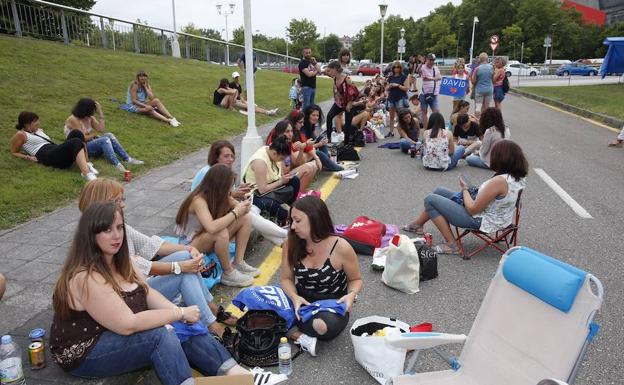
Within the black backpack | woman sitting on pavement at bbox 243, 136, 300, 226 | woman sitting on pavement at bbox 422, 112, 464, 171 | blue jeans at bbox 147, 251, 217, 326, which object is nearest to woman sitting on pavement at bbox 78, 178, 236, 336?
blue jeans at bbox 147, 251, 217, 326

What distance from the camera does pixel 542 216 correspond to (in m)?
6.31

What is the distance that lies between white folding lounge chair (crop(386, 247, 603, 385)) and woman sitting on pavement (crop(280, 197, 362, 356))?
2.81 feet

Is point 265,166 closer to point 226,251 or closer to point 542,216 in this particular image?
point 226,251

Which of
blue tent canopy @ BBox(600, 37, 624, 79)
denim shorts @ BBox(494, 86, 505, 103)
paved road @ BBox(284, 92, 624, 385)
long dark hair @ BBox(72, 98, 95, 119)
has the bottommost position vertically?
paved road @ BBox(284, 92, 624, 385)

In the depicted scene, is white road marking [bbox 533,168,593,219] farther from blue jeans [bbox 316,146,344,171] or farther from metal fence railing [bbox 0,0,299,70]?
metal fence railing [bbox 0,0,299,70]

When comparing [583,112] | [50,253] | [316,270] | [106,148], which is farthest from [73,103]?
[583,112]

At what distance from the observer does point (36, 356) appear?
2887mm

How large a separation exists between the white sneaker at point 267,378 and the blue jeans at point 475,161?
278 inches

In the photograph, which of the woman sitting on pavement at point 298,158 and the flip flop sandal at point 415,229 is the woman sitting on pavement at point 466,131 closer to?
the woman sitting on pavement at point 298,158

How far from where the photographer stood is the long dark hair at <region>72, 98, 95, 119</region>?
26.2 ft

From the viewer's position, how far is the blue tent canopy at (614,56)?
26184 millimetres

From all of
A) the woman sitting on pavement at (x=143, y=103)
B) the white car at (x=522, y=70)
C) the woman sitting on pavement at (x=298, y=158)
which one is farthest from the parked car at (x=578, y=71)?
the woman sitting on pavement at (x=298, y=158)

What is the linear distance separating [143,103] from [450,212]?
28.9 ft

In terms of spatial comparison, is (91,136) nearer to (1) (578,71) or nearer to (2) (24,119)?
(2) (24,119)
